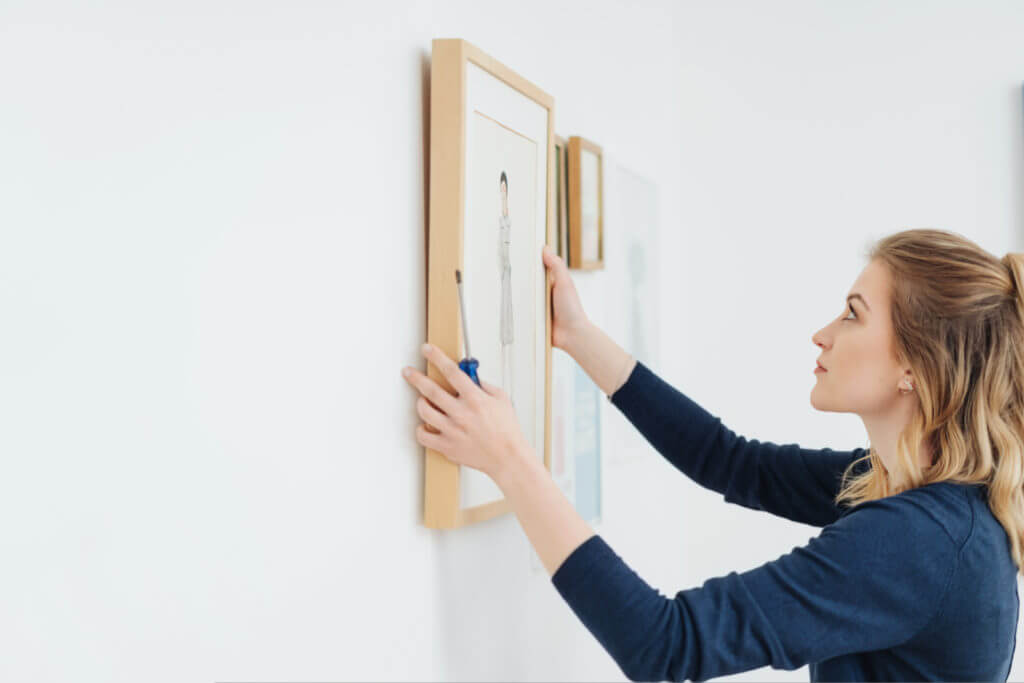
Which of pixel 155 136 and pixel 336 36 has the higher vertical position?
pixel 336 36

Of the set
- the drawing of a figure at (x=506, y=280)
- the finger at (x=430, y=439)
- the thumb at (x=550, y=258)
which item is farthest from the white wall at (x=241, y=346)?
the thumb at (x=550, y=258)

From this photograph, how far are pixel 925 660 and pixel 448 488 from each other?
587 mm

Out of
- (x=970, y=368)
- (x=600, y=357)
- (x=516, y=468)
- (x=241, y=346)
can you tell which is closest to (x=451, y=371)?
(x=516, y=468)

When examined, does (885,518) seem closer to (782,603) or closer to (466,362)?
(782,603)

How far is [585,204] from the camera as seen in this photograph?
63.6 inches

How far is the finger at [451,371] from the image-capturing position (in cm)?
108

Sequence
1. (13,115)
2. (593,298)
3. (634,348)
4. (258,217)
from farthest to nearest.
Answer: (634,348) < (593,298) < (258,217) < (13,115)

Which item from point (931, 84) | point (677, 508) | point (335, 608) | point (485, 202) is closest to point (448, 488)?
point (335, 608)

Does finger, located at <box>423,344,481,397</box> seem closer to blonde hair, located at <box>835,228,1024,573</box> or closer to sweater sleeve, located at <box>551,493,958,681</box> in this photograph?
sweater sleeve, located at <box>551,493,958,681</box>

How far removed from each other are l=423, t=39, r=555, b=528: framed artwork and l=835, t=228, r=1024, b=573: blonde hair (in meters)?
0.50

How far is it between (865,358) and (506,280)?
475 millimetres

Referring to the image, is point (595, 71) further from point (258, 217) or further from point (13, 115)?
point (13, 115)

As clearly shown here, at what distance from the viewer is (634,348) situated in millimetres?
1947

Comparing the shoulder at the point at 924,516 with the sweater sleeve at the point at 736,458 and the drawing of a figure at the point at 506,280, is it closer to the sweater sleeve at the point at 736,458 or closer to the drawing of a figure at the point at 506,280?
the sweater sleeve at the point at 736,458
